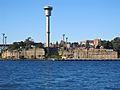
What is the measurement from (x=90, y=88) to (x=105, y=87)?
1.98 meters

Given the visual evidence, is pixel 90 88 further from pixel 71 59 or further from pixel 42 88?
pixel 71 59

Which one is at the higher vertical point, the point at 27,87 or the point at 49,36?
the point at 49,36

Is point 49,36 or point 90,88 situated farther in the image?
point 49,36

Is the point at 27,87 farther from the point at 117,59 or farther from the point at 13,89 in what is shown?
the point at 117,59

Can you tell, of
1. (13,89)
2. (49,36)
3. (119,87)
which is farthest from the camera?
(49,36)

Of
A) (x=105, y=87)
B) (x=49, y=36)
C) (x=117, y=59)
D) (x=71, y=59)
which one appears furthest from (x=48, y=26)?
(x=105, y=87)

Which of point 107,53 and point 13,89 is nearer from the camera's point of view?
point 13,89

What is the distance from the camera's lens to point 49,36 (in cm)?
19638

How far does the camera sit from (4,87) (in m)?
39.8

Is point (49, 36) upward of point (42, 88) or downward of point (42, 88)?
upward

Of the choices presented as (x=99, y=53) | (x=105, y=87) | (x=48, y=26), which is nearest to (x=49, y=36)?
(x=48, y=26)

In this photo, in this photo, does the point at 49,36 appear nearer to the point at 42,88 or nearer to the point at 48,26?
the point at 48,26

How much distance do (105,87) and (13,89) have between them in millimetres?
8729

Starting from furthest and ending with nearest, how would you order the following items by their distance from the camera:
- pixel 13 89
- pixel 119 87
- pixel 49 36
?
1. pixel 49 36
2. pixel 119 87
3. pixel 13 89
